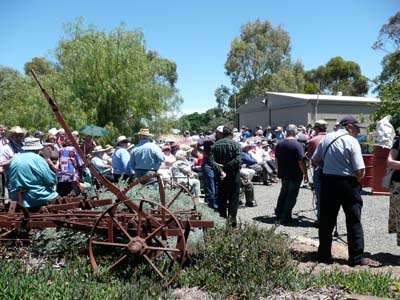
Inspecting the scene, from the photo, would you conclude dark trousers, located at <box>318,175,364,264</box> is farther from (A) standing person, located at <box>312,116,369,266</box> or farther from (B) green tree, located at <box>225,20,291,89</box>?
(B) green tree, located at <box>225,20,291,89</box>

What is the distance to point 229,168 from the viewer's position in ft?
24.3

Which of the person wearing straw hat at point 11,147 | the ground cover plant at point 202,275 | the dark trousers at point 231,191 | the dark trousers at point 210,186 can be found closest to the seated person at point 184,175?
the dark trousers at point 210,186

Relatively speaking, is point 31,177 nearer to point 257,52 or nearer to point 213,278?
point 213,278

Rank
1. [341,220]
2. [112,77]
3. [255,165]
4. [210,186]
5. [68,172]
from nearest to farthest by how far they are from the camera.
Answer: [341,220] < [68,172] < [210,186] < [255,165] < [112,77]

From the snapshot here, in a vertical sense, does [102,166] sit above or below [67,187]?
above

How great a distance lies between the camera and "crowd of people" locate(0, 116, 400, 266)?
17.3 feet

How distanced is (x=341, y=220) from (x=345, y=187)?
3246 millimetres

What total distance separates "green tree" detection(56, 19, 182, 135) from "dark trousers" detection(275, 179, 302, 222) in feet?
49.2

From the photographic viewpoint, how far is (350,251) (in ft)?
17.3

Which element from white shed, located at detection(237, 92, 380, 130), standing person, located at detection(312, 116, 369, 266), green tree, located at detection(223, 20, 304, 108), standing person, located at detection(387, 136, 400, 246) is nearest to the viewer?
standing person, located at detection(312, 116, 369, 266)

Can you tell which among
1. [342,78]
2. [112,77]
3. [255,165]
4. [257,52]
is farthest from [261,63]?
[255,165]

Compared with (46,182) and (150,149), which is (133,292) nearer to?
(46,182)

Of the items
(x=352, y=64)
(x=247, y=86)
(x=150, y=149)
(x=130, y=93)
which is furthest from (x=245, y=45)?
(x=150, y=149)

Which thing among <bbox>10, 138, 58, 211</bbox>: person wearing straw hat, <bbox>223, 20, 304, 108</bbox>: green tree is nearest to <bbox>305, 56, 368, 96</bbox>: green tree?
<bbox>223, 20, 304, 108</bbox>: green tree
